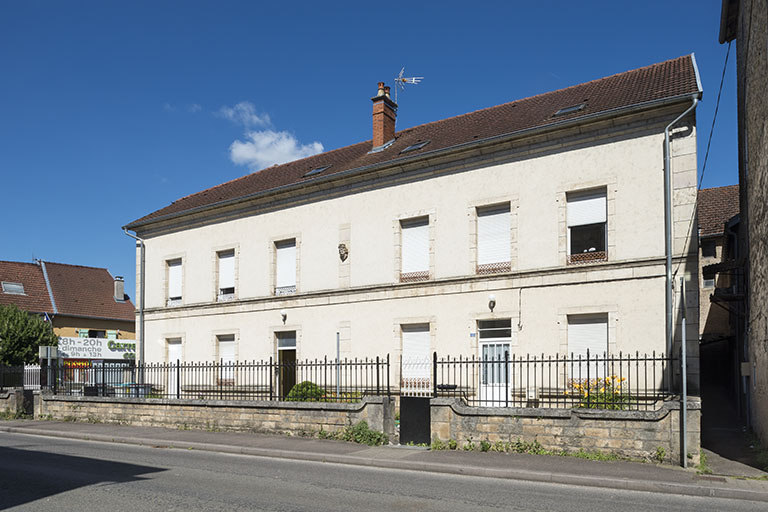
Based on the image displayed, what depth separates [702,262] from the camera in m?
27.5

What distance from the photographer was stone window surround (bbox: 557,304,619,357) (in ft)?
50.9

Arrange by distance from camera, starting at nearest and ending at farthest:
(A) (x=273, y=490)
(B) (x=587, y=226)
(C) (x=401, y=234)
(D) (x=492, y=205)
→ 1. (A) (x=273, y=490)
2. (B) (x=587, y=226)
3. (D) (x=492, y=205)
4. (C) (x=401, y=234)

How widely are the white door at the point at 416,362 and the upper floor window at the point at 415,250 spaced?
4.73 feet

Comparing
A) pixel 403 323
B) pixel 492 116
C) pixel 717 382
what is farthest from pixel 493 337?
pixel 717 382

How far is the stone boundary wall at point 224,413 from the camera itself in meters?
14.3

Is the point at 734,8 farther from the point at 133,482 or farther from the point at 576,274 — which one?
the point at 133,482

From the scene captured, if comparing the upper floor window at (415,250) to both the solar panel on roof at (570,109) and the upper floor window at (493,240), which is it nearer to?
the upper floor window at (493,240)

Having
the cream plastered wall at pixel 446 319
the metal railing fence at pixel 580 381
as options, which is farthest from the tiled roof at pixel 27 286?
the metal railing fence at pixel 580 381

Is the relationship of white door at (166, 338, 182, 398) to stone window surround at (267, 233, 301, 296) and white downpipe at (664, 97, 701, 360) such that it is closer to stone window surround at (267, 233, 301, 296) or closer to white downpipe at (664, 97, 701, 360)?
stone window surround at (267, 233, 301, 296)

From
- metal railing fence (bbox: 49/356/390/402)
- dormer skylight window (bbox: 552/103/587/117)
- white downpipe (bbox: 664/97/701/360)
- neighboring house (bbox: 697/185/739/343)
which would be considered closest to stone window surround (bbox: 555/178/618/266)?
white downpipe (bbox: 664/97/701/360)

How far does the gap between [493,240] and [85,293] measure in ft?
107

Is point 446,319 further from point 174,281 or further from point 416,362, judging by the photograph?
point 174,281

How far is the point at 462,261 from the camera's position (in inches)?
707

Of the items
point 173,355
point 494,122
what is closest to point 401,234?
point 494,122
